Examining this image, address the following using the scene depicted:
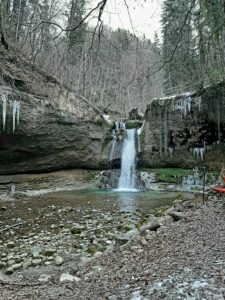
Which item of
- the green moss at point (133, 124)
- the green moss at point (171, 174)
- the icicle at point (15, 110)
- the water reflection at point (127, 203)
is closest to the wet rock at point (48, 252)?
the water reflection at point (127, 203)

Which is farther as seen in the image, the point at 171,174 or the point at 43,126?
the point at 171,174

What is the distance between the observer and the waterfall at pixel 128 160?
49.8 ft

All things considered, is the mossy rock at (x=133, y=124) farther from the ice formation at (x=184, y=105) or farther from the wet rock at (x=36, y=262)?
the wet rock at (x=36, y=262)

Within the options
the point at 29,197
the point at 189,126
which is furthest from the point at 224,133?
the point at 29,197

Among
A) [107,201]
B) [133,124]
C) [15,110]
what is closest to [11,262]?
[107,201]

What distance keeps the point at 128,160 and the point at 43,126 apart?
4928 millimetres

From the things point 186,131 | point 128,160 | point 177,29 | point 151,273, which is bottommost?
point 151,273

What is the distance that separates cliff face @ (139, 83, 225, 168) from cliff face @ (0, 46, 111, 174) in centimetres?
238

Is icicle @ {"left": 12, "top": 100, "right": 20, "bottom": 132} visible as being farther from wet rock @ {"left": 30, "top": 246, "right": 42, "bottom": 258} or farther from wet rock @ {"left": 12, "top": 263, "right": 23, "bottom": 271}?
wet rock @ {"left": 12, "top": 263, "right": 23, "bottom": 271}

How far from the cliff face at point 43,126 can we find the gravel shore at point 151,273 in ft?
27.7

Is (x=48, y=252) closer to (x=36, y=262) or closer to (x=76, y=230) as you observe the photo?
(x=36, y=262)

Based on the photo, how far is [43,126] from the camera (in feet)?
44.1

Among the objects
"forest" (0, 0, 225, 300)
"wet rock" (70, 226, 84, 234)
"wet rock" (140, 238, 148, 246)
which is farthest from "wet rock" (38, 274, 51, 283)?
"wet rock" (70, 226, 84, 234)

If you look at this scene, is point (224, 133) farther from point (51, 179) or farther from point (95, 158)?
point (51, 179)
